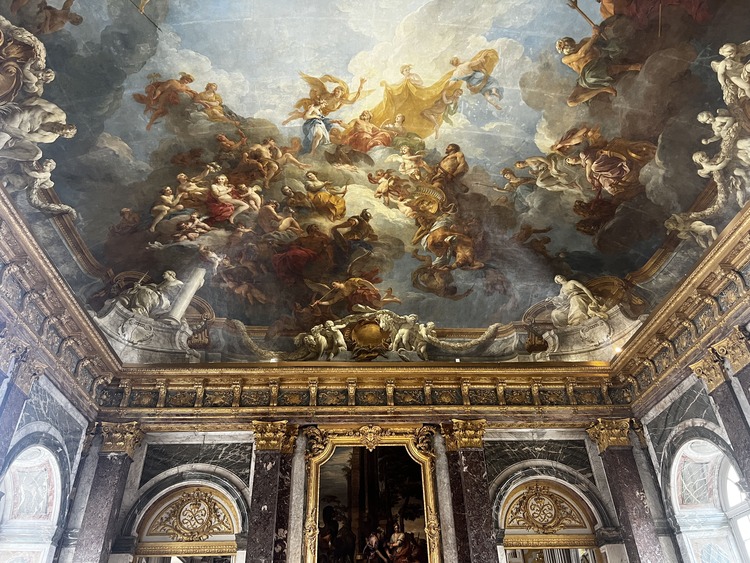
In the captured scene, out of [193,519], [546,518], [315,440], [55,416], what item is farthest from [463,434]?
[55,416]

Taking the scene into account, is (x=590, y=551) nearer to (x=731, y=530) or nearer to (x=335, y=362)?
(x=731, y=530)

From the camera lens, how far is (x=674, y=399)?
40.0 ft

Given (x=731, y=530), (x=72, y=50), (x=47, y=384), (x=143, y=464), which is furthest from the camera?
(x=143, y=464)

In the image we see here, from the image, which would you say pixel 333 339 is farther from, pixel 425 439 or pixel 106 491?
pixel 106 491

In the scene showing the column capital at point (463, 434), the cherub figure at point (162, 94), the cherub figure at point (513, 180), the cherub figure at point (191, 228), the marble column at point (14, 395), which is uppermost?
the cherub figure at point (162, 94)

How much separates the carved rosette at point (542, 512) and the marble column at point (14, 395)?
939 cm

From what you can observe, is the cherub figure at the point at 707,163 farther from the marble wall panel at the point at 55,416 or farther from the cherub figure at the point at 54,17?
the marble wall panel at the point at 55,416

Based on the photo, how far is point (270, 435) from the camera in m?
12.6

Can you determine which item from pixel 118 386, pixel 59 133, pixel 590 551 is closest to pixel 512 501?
pixel 590 551

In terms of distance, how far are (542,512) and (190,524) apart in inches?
285

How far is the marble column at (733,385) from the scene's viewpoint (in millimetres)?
9914

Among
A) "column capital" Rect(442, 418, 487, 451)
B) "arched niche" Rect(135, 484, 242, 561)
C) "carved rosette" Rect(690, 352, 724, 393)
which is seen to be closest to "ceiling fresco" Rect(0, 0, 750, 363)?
"column capital" Rect(442, 418, 487, 451)

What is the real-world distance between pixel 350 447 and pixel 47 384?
6011 mm

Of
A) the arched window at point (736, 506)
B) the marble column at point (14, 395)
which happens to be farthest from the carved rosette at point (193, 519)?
the arched window at point (736, 506)
